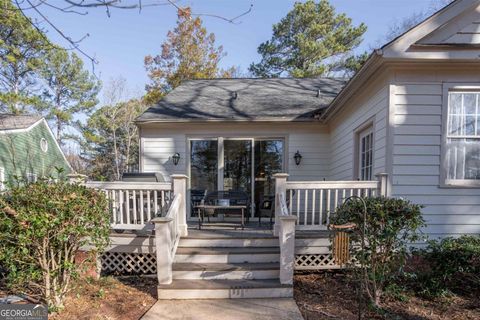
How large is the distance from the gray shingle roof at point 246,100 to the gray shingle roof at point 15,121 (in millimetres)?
8509

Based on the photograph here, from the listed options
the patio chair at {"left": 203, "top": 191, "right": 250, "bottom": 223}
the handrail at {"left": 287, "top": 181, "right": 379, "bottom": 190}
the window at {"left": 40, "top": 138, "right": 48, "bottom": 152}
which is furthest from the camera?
the window at {"left": 40, "top": 138, "right": 48, "bottom": 152}

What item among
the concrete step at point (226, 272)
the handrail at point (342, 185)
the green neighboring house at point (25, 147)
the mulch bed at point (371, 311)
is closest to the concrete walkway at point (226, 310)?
the mulch bed at point (371, 311)

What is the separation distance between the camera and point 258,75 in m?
21.2

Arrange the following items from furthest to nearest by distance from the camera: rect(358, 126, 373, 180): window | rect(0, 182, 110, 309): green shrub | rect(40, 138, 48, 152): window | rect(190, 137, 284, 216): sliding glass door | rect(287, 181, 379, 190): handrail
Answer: rect(40, 138, 48, 152): window → rect(190, 137, 284, 216): sliding glass door → rect(358, 126, 373, 180): window → rect(287, 181, 379, 190): handrail → rect(0, 182, 110, 309): green shrub

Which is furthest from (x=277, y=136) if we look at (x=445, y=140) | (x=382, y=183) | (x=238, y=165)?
(x=445, y=140)

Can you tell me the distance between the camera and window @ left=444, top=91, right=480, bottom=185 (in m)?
4.54

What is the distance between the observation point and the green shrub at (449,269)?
3.74 metres

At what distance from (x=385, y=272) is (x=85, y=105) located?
2487 centimetres

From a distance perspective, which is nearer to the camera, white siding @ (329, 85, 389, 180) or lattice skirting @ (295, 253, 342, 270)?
lattice skirting @ (295, 253, 342, 270)

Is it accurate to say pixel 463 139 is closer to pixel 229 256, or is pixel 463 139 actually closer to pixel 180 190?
pixel 229 256

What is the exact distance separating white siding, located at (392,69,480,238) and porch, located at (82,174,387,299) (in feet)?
1.82

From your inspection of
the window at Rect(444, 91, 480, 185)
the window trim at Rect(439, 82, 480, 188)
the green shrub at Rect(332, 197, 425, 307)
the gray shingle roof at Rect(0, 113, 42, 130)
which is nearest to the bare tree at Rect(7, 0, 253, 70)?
the green shrub at Rect(332, 197, 425, 307)

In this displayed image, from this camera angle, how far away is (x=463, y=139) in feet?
14.9

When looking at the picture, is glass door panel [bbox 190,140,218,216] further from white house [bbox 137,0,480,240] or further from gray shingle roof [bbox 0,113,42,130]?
gray shingle roof [bbox 0,113,42,130]
